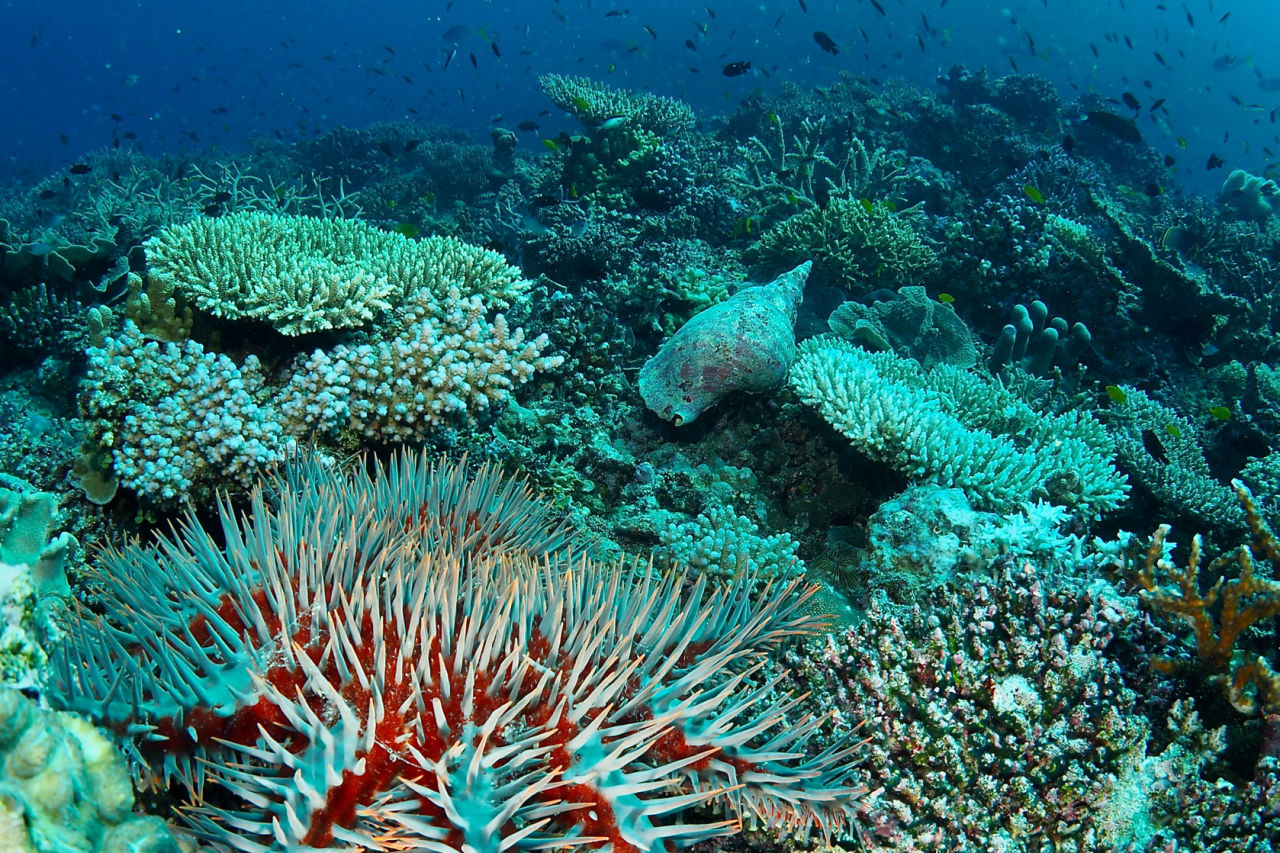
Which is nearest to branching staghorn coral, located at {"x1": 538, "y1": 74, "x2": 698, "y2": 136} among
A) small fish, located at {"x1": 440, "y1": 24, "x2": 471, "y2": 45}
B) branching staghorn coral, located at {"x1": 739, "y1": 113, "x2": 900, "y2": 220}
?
branching staghorn coral, located at {"x1": 739, "y1": 113, "x2": 900, "y2": 220}

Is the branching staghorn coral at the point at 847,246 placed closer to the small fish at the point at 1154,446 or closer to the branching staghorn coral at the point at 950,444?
the branching staghorn coral at the point at 950,444

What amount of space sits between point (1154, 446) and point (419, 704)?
6.95 m

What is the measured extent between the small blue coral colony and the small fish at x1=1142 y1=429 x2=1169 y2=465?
0.04 metres

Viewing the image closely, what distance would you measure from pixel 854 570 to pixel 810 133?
1238 centimetres

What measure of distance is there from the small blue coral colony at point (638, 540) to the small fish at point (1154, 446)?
0.04 m

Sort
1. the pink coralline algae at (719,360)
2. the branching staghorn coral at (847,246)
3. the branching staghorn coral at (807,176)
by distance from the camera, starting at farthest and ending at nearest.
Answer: the branching staghorn coral at (807,176) < the branching staghorn coral at (847,246) < the pink coralline algae at (719,360)

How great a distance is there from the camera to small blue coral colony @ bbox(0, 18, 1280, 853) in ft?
5.56

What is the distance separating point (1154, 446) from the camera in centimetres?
604

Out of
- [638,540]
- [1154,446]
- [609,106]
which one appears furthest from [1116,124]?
[638,540]

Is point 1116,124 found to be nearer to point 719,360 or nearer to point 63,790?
point 719,360

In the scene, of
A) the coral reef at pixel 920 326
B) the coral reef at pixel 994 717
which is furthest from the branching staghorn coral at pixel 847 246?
the coral reef at pixel 994 717

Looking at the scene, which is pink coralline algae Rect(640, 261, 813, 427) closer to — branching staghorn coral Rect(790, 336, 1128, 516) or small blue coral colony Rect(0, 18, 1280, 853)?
small blue coral colony Rect(0, 18, 1280, 853)

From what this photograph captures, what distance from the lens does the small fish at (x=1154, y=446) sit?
593 cm

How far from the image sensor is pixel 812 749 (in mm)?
2455
